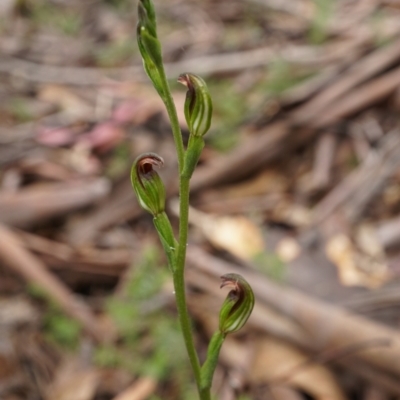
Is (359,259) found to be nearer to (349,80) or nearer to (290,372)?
(290,372)

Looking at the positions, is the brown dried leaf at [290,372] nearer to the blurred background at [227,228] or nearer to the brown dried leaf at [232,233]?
the blurred background at [227,228]

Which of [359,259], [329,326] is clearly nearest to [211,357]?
[329,326]

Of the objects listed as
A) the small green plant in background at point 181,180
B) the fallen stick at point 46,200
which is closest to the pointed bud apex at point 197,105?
the small green plant in background at point 181,180

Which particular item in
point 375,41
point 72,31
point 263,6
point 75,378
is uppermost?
point 72,31

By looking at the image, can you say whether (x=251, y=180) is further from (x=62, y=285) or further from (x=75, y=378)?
(x=75, y=378)

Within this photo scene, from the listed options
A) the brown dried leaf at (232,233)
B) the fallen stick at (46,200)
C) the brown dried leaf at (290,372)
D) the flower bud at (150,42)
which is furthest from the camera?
the fallen stick at (46,200)

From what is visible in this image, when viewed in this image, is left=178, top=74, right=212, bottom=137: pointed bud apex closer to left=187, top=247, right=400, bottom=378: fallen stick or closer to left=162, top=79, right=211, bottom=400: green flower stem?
left=162, top=79, right=211, bottom=400: green flower stem

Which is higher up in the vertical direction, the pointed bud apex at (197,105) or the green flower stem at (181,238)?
the pointed bud apex at (197,105)

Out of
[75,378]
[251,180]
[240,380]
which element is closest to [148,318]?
[75,378]
